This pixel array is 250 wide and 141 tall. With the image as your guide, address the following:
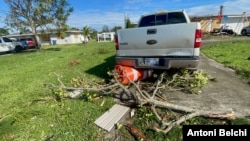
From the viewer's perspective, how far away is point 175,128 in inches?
113

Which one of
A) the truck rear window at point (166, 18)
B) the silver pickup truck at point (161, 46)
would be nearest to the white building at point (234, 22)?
the truck rear window at point (166, 18)

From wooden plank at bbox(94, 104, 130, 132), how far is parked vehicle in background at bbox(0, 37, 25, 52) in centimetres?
2095

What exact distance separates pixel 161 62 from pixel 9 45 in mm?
21601

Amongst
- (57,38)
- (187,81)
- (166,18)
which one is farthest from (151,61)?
A: (57,38)

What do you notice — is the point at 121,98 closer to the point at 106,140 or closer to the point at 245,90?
the point at 106,140

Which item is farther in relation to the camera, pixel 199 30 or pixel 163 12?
pixel 163 12

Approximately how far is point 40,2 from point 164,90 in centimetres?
1960

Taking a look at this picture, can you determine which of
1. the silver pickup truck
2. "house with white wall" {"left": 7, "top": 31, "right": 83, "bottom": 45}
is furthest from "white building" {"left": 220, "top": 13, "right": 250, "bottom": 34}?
"house with white wall" {"left": 7, "top": 31, "right": 83, "bottom": 45}

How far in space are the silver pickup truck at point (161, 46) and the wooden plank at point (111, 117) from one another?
137cm

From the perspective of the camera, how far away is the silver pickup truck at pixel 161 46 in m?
3.78

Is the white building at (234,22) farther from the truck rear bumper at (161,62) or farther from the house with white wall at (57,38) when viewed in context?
the house with white wall at (57,38)

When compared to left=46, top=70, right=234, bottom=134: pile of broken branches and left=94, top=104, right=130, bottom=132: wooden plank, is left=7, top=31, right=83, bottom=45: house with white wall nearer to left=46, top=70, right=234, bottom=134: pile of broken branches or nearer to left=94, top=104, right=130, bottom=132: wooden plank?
left=46, top=70, right=234, bottom=134: pile of broken branches

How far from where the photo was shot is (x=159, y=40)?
4.10 meters

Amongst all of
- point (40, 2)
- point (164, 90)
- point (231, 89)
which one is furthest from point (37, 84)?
point (40, 2)
